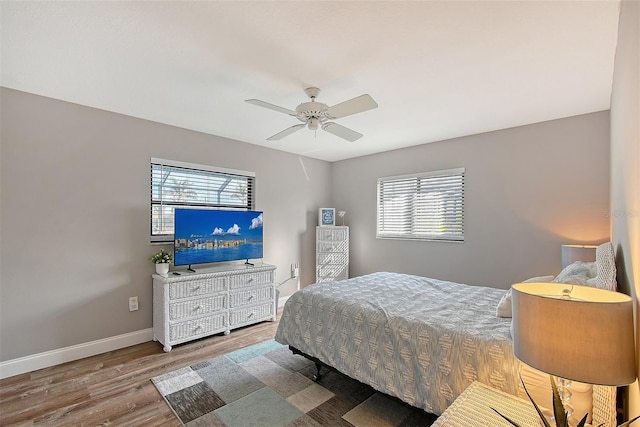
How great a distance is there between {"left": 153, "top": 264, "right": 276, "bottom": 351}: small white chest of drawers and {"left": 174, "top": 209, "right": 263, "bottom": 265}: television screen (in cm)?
18

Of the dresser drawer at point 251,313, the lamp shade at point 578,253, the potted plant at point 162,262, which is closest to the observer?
the lamp shade at point 578,253

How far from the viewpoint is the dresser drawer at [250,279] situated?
3650 mm

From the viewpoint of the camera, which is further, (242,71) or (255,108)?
(255,108)

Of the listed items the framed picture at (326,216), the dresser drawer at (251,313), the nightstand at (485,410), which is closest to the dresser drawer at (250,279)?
the dresser drawer at (251,313)

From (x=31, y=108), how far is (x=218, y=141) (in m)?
1.82

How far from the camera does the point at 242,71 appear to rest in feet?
7.48

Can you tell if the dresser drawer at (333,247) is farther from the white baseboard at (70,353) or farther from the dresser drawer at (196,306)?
the white baseboard at (70,353)

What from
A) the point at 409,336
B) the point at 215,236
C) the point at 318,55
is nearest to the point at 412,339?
the point at 409,336

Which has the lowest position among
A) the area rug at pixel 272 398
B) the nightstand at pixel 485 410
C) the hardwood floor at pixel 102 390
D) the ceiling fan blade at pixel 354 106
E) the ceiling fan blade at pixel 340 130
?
the hardwood floor at pixel 102 390

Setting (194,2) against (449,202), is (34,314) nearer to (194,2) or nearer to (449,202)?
(194,2)

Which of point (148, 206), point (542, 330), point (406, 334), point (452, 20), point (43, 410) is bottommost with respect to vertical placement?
point (43, 410)

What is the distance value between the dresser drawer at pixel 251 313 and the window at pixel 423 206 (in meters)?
2.07

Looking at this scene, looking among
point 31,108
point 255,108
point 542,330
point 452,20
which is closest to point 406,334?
point 542,330

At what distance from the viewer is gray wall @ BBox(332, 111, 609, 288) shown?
3072 millimetres
